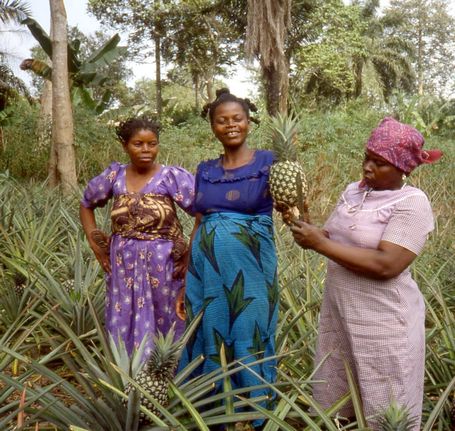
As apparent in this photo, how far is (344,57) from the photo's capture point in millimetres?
23406

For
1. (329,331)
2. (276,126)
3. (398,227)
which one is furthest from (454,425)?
(276,126)

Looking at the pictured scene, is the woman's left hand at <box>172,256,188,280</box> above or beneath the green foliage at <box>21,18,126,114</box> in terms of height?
beneath

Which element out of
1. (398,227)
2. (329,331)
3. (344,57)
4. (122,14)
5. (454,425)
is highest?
(122,14)

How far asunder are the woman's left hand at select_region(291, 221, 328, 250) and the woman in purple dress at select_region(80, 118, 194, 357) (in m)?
1.14

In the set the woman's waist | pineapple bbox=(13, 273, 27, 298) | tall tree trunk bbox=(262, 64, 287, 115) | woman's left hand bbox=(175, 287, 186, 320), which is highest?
tall tree trunk bbox=(262, 64, 287, 115)

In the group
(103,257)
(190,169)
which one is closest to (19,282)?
(103,257)

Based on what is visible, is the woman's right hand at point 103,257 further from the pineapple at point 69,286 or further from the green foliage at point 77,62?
the green foliage at point 77,62

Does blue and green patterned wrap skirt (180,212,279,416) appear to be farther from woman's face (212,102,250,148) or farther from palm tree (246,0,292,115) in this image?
palm tree (246,0,292,115)

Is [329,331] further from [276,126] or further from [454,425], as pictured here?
[276,126]

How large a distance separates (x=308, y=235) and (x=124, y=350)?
79cm

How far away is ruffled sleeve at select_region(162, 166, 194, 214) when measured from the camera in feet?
10.1

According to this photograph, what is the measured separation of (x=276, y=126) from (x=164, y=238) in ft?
3.50

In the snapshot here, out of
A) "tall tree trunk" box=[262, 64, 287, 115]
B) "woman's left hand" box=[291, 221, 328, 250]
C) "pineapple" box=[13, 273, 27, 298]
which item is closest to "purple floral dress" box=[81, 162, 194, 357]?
"woman's left hand" box=[291, 221, 328, 250]

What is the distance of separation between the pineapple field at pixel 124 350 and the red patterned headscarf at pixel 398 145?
58 centimetres
